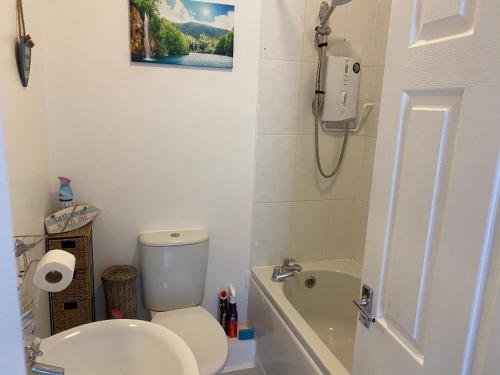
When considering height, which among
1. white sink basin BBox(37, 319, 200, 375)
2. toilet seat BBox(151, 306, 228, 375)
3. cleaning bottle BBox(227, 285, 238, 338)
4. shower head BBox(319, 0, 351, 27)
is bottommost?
cleaning bottle BBox(227, 285, 238, 338)

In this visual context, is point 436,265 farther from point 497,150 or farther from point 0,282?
point 0,282

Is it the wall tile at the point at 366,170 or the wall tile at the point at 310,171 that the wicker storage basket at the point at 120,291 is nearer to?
the wall tile at the point at 310,171

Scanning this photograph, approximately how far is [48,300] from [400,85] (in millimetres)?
1706

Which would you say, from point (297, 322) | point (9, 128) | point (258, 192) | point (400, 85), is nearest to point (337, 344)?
point (297, 322)

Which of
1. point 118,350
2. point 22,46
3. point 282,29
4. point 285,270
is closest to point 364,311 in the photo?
point 118,350

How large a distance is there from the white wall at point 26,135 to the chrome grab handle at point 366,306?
3.52ft

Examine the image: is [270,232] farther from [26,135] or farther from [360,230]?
[26,135]

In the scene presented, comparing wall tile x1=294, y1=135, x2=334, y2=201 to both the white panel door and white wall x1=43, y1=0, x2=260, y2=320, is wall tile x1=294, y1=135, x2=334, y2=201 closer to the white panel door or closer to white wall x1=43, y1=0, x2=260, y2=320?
white wall x1=43, y1=0, x2=260, y2=320

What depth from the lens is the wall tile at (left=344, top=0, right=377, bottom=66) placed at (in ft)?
6.93

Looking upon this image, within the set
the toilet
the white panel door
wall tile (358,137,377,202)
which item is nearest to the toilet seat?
the toilet

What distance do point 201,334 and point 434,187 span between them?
4.53 feet

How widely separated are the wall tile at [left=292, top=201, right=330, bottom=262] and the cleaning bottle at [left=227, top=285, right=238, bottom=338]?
0.46 metres

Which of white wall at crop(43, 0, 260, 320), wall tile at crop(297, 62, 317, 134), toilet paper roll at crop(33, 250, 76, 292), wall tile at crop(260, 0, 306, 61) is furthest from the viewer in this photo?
wall tile at crop(297, 62, 317, 134)

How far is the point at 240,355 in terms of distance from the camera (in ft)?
7.16
